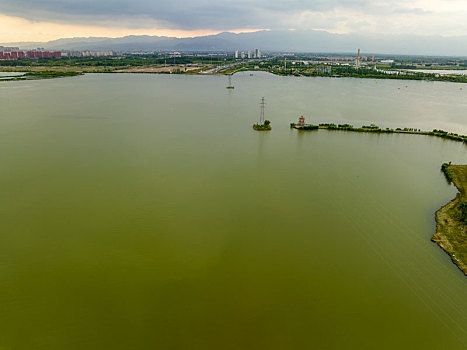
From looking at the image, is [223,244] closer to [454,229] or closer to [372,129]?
[454,229]

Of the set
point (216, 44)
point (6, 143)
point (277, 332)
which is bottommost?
point (277, 332)

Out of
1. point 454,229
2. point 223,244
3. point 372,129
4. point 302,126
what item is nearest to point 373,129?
point 372,129

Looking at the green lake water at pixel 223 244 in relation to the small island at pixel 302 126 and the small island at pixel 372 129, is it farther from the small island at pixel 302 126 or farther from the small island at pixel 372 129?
the small island at pixel 302 126

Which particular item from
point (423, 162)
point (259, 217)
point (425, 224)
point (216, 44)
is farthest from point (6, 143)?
point (216, 44)

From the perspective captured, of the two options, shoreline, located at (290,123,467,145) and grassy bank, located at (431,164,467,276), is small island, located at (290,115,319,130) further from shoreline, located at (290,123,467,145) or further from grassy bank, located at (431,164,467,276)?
grassy bank, located at (431,164,467,276)

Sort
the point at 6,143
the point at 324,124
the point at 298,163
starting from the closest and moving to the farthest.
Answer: the point at 298,163 → the point at 6,143 → the point at 324,124

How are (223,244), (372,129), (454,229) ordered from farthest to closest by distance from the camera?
(372,129) → (454,229) → (223,244)

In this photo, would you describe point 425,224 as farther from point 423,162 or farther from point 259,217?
point 423,162
